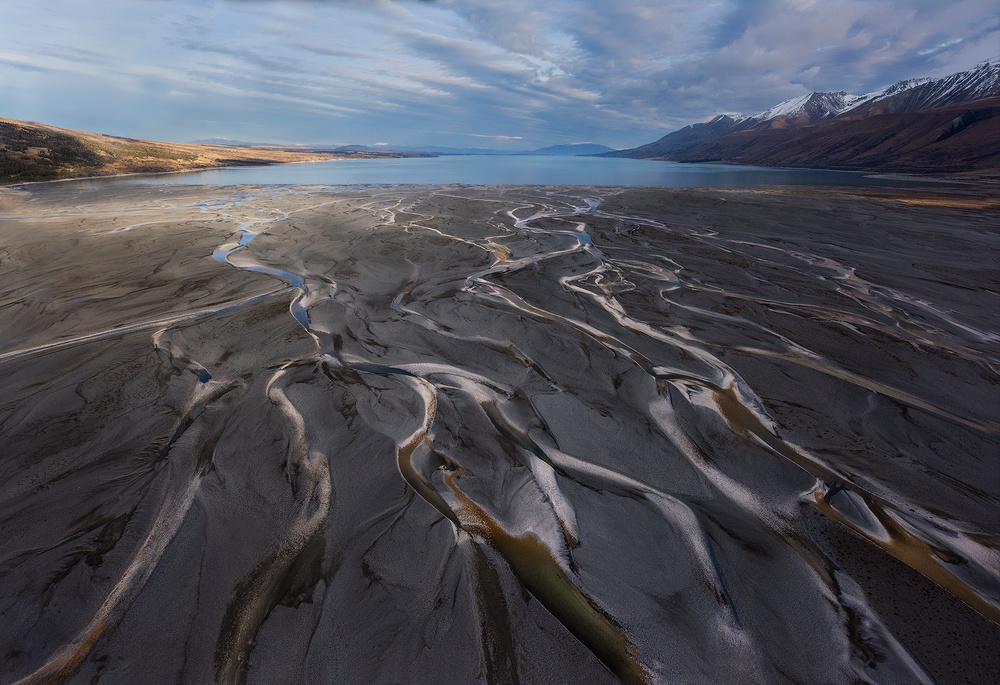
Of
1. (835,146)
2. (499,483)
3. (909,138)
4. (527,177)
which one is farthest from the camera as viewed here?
(835,146)

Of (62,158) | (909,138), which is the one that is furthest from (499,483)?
(909,138)

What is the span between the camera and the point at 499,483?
4270 millimetres

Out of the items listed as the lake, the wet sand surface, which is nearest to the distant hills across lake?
the lake

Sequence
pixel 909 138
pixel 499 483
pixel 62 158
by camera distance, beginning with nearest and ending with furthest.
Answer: pixel 499 483 → pixel 62 158 → pixel 909 138

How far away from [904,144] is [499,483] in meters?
124

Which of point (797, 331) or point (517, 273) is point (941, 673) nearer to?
point (797, 331)

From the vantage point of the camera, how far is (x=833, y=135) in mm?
102938

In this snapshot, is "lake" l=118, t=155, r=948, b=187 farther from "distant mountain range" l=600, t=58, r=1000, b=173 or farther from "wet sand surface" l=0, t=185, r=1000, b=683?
"wet sand surface" l=0, t=185, r=1000, b=683

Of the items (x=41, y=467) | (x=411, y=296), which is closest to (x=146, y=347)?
(x=41, y=467)

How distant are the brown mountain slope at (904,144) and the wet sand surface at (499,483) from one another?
83173 millimetres

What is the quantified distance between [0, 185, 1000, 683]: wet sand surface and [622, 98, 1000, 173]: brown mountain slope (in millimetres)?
83173

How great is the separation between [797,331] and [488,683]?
8224mm

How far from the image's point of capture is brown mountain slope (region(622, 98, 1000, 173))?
64.8m

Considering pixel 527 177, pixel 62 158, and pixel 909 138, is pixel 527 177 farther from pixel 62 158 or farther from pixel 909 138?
pixel 909 138
